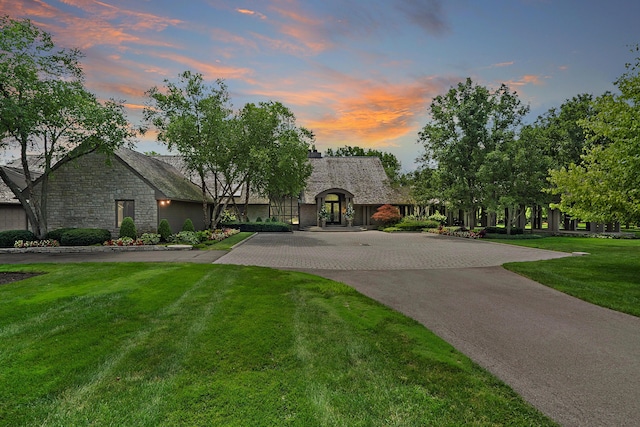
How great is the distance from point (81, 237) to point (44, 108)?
6147mm

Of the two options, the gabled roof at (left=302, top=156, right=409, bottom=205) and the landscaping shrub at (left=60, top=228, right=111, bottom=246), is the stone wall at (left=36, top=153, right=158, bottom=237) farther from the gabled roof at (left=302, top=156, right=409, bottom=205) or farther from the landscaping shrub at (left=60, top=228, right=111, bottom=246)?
the gabled roof at (left=302, top=156, right=409, bottom=205)

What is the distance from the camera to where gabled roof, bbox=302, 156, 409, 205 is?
3434 cm

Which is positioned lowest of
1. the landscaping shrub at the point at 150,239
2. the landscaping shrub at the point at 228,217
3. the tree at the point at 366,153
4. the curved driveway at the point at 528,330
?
the curved driveway at the point at 528,330

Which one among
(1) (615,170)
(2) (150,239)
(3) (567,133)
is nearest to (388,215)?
(3) (567,133)

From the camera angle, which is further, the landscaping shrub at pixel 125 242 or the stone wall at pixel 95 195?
the stone wall at pixel 95 195

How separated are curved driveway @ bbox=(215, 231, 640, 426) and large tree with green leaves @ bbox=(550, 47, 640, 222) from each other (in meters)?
3.20

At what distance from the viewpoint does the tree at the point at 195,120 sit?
20.4 meters

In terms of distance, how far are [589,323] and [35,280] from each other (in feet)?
41.2

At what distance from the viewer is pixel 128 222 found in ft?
54.5

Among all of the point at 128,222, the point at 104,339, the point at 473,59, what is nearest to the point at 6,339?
the point at 104,339

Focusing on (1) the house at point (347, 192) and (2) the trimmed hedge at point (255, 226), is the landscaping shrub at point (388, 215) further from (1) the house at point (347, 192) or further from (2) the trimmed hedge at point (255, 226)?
(2) the trimmed hedge at point (255, 226)

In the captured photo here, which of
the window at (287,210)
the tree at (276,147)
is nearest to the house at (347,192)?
the window at (287,210)

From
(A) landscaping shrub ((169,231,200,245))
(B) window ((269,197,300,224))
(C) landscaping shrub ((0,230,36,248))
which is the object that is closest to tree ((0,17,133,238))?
(C) landscaping shrub ((0,230,36,248))

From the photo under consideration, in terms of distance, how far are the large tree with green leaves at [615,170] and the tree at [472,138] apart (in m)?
14.4
